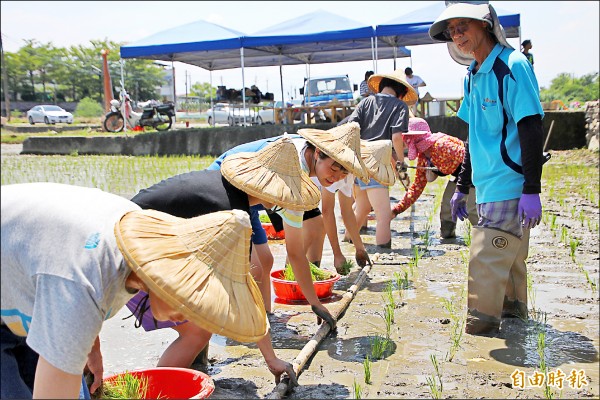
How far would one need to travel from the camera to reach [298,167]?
3.04 metres

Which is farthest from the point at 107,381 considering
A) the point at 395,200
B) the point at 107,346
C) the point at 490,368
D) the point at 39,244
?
the point at 395,200

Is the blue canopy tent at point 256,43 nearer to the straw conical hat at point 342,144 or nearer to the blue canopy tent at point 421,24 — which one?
the blue canopy tent at point 421,24

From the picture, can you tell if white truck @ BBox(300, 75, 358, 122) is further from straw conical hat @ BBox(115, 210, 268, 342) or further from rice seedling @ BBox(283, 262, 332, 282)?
straw conical hat @ BBox(115, 210, 268, 342)

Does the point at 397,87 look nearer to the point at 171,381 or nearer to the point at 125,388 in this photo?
the point at 171,381

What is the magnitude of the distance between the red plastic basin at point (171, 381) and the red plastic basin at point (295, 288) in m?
1.55

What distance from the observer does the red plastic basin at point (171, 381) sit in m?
2.52

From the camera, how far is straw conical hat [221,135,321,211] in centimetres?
279

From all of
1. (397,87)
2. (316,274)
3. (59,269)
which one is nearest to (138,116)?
(397,87)

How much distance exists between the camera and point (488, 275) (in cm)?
340

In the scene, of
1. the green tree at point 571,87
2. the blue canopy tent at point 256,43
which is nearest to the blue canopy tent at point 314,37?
the blue canopy tent at point 256,43

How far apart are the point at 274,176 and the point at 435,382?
116cm

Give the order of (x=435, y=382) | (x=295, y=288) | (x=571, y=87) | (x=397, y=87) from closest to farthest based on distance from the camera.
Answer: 1. (x=435, y=382)
2. (x=295, y=288)
3. (x=397, y=87)
4. (x=571, y=87)

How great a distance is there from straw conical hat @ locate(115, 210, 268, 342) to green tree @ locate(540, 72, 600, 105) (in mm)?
34178

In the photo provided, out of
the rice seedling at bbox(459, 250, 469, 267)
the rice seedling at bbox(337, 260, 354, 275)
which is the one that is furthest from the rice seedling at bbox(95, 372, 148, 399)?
the rice seedling at bbox(459, 250, 469, 267)
